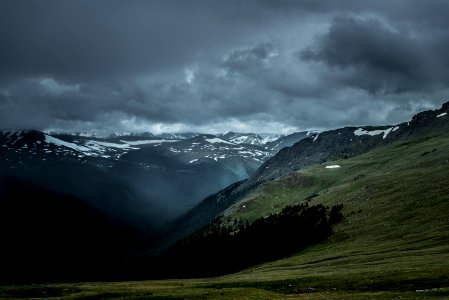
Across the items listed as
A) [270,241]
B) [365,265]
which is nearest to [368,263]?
[365,265]

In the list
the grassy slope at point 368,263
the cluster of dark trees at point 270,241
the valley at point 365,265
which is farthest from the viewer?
the cluster of dark trees at point 270,241

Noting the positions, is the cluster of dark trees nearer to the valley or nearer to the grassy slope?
the valley

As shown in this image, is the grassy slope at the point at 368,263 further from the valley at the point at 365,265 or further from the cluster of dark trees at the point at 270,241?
the cluster of dark trees at the point at 270,241

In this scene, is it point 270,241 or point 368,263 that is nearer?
point 368,263

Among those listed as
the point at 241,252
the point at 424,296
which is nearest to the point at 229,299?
the point at 424,296

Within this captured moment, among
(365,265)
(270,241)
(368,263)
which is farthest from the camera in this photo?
(270,241)

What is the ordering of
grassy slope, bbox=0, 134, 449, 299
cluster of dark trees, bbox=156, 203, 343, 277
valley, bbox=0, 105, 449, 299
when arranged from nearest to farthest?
grassy slope, bbox=0, 134, 449, 299 → valley, bbox=0, 105, 449, 299 → cluster of dark trees, bbox=156, 203, 343, 277

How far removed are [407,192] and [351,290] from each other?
100643 mm

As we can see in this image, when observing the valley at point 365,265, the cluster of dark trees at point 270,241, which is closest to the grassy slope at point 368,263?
the valley at point 365,265

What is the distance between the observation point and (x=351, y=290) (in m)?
53.8

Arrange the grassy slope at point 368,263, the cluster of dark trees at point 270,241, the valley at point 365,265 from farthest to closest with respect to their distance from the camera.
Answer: the cluster of dark trees at point 270,241
the valley at point 365,265
the grassy slope at point 368,263

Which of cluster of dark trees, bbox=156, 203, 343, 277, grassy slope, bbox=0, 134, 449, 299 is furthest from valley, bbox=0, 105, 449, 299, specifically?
cluster of dark trees, bbox=156, 203, 343, 277

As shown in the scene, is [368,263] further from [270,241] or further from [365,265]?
[270,241]

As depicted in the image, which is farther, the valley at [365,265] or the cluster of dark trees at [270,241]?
the cluster of dark trees at [270,241]
